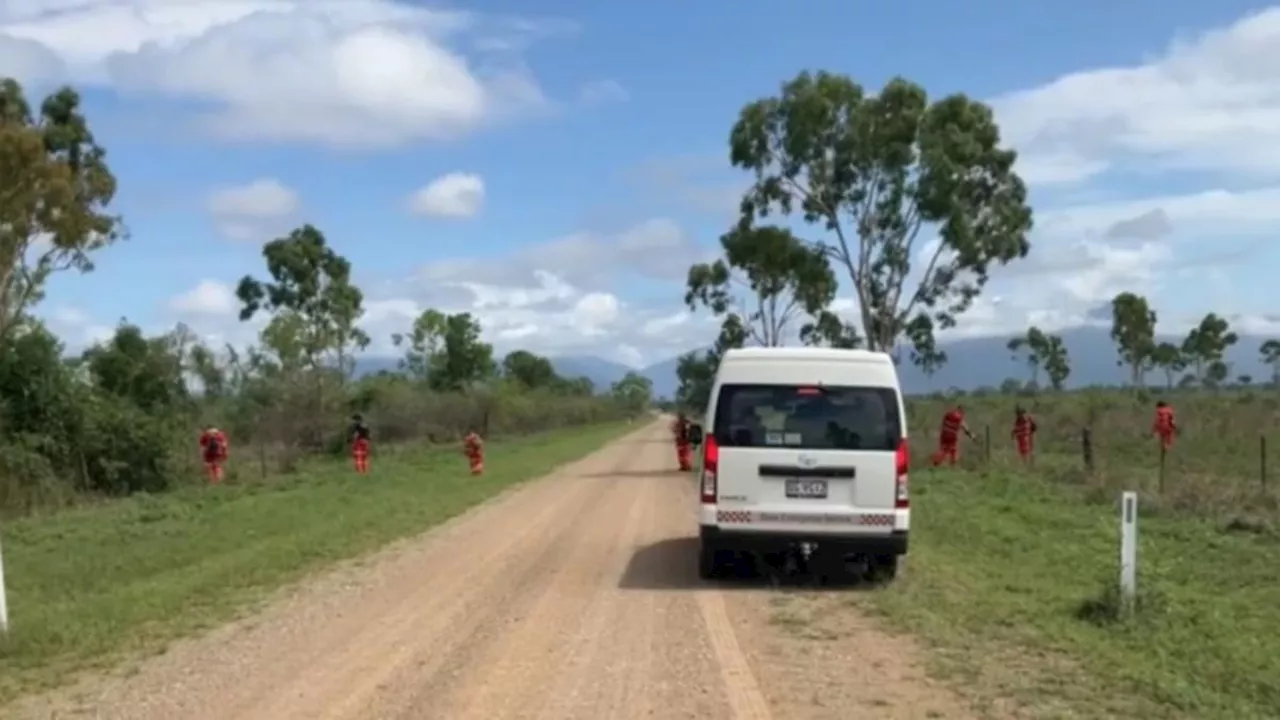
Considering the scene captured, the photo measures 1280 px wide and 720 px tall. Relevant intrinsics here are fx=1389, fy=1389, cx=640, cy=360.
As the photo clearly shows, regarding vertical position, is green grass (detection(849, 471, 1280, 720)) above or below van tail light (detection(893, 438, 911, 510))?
below

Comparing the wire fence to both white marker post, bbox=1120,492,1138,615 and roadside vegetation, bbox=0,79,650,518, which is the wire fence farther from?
roadside vegetation, bbox=0,79,650,518

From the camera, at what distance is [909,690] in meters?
8.38

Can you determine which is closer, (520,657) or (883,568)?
(520,657)

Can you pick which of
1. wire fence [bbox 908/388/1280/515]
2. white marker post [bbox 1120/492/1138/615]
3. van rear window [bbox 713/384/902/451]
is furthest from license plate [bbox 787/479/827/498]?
wire fence [bbox 908/388/1280/515]

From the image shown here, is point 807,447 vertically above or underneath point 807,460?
above

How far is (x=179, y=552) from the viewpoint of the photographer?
1791 cm

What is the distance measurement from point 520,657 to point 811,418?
15.3 ft

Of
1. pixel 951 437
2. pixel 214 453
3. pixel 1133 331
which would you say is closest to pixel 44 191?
pixel 214 453

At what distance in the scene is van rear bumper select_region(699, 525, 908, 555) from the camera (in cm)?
1289

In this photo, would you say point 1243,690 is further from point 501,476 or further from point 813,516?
point 501,476

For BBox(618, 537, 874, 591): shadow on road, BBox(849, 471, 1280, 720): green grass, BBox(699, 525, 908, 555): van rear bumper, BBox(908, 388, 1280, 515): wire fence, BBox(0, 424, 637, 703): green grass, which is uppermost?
BBox(908, 388, 1280, 515): wire fence

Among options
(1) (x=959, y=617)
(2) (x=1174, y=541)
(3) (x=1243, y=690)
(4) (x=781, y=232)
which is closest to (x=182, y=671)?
(1) (x=959, y=617)

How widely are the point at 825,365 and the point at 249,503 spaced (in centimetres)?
1576

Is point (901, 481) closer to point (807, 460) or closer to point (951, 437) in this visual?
point (807, 460)
